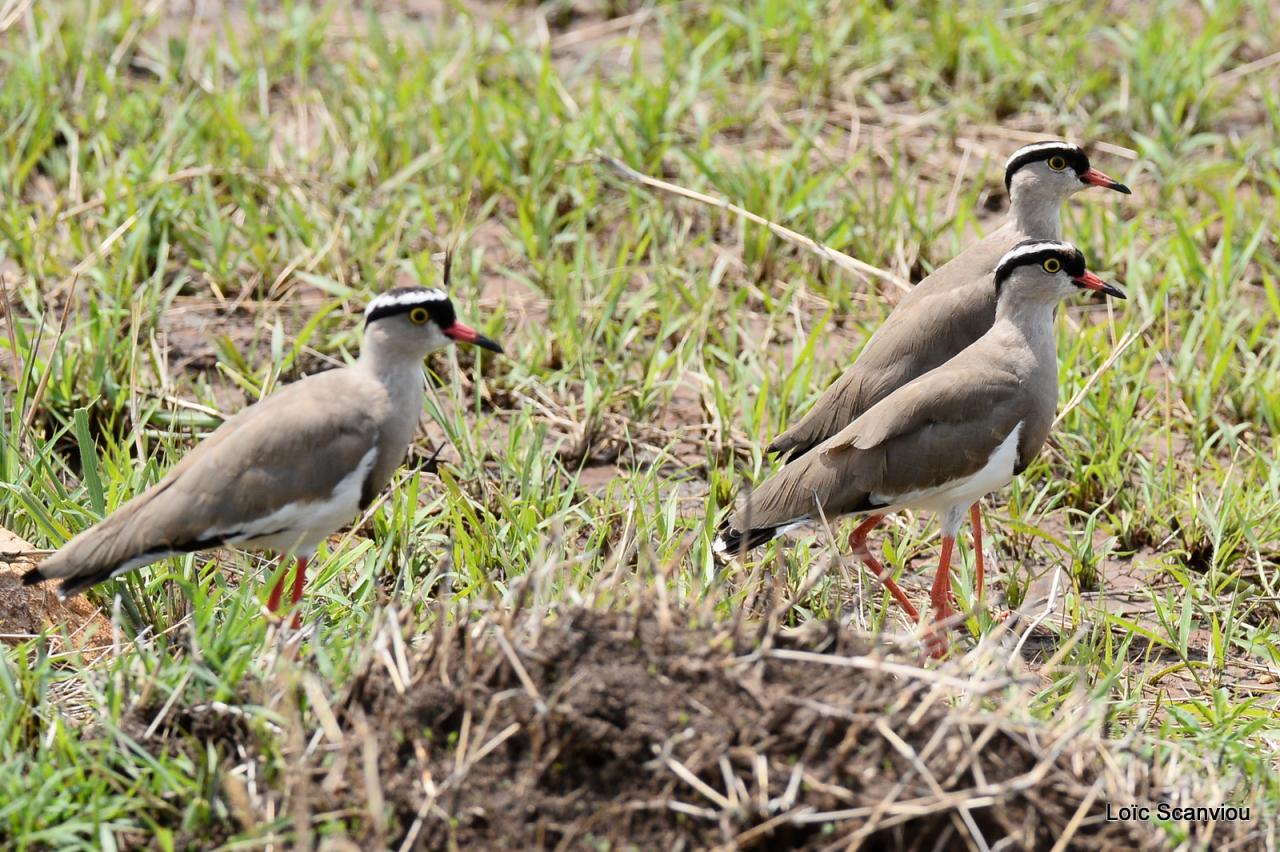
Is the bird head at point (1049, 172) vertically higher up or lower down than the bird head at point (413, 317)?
lower down

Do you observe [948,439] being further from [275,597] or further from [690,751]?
[275,597]

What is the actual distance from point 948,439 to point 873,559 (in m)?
0.51

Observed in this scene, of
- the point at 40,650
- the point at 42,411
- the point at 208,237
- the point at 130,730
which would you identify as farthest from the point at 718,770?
the point at 208,237

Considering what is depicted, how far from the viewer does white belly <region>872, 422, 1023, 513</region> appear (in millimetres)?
5078

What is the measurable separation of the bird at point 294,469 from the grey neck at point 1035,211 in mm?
2279

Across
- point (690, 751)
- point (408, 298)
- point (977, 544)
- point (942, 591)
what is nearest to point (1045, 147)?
point (977, 544)

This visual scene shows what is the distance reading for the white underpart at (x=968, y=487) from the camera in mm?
5078

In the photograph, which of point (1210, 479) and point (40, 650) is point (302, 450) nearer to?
point (40, 650)

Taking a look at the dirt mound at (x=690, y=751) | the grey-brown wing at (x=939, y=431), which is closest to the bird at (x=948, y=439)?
the grey-brown wing at (x=939, y=431)

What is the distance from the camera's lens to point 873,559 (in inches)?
211

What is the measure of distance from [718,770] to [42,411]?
3.20m

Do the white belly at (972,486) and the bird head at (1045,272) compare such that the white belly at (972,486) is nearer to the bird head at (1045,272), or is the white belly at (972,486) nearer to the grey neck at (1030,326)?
the grey neck at (1030,326)

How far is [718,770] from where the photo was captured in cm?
345

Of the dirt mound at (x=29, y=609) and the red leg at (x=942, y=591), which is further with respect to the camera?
the red leg at (x=942, y=591)
